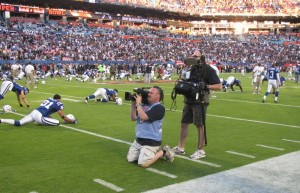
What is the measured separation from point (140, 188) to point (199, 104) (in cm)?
201

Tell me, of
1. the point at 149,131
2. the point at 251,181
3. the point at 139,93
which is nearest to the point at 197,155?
the point at 149,131

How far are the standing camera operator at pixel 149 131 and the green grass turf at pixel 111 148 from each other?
161mm

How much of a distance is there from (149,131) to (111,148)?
150 centimetres

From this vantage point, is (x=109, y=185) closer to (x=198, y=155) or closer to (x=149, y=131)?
(x=149, y=131)

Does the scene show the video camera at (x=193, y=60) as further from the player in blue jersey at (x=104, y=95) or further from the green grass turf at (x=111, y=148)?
the player in blue jersey at (x=104, y=95)

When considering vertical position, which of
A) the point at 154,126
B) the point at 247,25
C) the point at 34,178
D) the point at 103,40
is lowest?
the point at 34,178

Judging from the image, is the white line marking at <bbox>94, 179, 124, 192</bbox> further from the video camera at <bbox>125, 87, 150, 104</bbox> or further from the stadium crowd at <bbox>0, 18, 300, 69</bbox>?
the stadium crowd at <bbox>0, 18, 300, 69</bbox>

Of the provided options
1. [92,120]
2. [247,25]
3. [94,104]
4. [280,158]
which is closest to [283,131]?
[280,158]

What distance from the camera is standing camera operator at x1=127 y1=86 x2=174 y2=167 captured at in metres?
5.72

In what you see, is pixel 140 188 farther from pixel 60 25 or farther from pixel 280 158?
pixel 60 25

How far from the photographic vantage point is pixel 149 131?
19.2 feet

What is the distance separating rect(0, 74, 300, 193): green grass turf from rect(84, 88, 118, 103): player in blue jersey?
1827 mm

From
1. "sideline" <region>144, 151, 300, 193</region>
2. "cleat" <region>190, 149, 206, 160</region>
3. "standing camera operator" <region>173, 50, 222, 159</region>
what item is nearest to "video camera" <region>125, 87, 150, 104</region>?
"standing camera operator" <region>173, 50, 222, 159</region>

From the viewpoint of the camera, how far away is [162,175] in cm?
536
